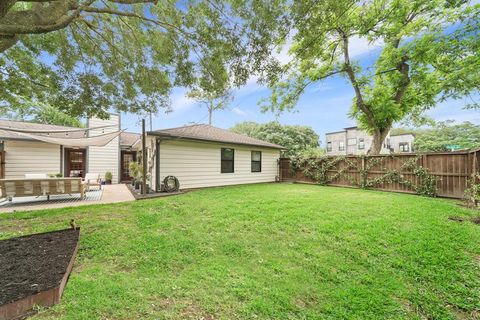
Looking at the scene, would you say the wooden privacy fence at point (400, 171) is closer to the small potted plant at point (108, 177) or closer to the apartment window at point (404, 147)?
the small potted plant at point (108, 177)

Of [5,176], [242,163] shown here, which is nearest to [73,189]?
[5,176]

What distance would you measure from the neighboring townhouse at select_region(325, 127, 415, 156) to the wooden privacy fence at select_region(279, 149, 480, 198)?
18838 mm

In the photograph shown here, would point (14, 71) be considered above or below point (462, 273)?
above

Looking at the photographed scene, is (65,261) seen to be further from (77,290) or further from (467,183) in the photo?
(467,183)

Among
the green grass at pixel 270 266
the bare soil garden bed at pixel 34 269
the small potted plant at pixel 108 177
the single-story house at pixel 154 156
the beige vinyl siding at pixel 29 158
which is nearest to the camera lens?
the bare soil garden bed at pixel 34 269

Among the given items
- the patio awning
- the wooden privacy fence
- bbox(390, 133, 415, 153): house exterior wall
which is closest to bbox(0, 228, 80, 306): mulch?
the patio awning

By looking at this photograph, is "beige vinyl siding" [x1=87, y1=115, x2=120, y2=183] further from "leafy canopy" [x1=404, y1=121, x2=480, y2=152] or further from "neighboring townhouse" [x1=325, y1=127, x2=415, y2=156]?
"leafy canopy" [x1=404, y1=121, x2=480, y2=152]

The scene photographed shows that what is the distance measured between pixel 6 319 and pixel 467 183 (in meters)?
10.7

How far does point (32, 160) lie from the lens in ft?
31.2

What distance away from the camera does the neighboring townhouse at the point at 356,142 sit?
27.0 m

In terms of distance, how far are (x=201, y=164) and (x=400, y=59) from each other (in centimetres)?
1165

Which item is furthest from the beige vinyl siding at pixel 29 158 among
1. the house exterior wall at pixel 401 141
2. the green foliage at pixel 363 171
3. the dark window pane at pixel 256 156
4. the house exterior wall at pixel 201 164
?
the house exterior wall at pixel 401 141

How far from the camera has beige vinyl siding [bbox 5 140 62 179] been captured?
8955 mm

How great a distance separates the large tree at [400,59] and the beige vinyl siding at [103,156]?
37.5ft
